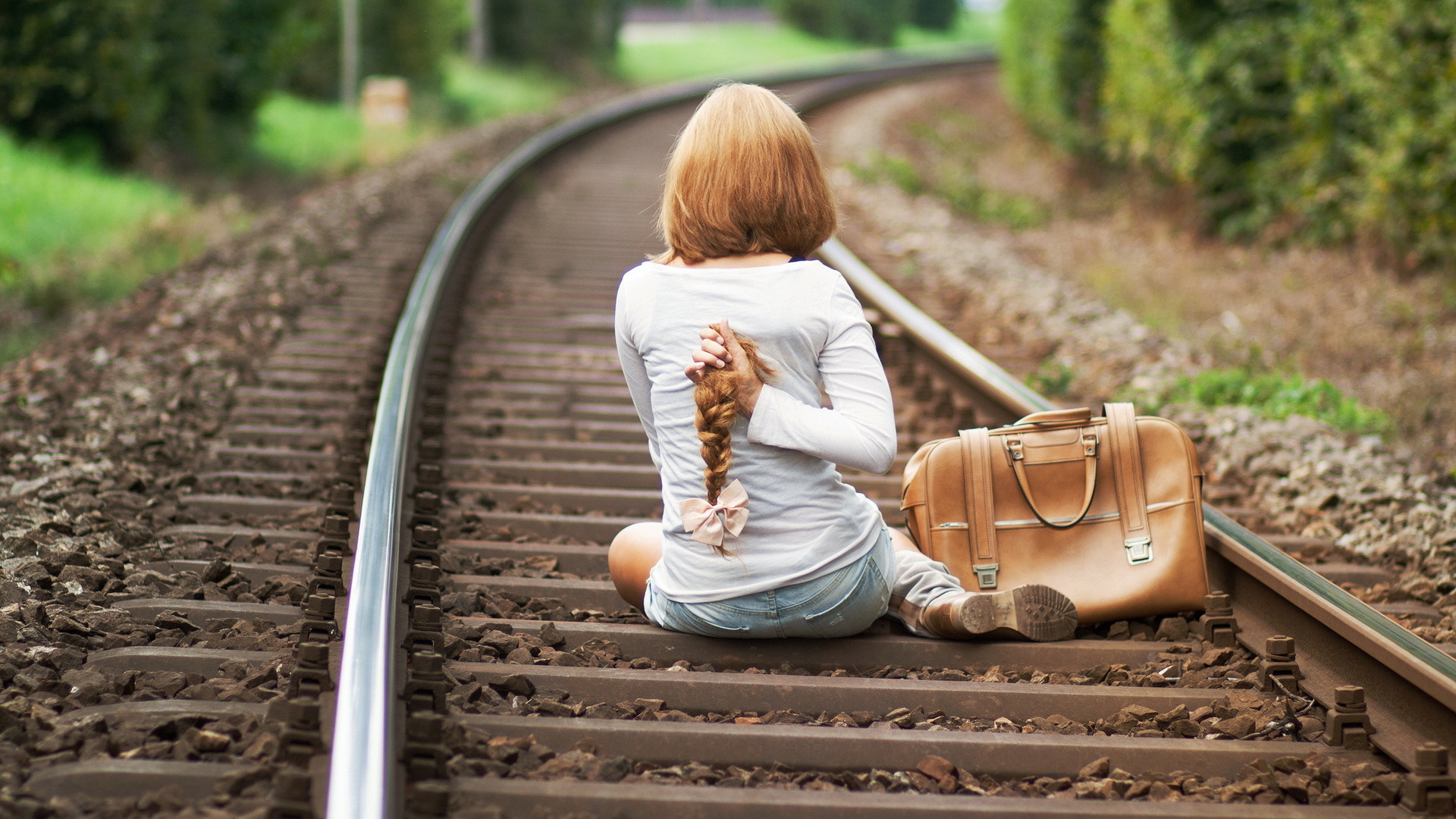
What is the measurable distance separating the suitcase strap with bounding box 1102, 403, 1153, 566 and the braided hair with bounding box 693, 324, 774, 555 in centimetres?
111

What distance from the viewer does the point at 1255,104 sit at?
10148mm

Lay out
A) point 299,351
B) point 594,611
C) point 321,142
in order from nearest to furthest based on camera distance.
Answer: point 594,611 → point 299,351 → point 321,142

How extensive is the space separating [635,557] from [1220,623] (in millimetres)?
1494

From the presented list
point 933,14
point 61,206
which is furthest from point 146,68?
point 933,14

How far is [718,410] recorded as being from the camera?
2.54m

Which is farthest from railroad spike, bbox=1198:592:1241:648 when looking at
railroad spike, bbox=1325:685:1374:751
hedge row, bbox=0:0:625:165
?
hedge row, bbox=0:0:625:165

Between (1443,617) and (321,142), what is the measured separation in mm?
13463

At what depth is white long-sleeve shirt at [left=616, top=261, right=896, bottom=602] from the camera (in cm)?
267

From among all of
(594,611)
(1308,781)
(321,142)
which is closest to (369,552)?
(594,611)

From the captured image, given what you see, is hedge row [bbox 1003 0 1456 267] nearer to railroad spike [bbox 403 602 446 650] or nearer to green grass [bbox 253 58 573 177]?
railroad spike [bbox 403 602 446 650]

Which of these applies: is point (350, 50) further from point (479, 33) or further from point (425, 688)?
point (425, 688)

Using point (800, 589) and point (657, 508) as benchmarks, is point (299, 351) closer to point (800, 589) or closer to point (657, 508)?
point (657, 508)

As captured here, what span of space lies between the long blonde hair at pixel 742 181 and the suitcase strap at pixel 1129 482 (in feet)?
3.53

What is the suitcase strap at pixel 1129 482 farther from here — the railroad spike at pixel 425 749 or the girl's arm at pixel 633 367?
the railroad spike at pixel 425 749
